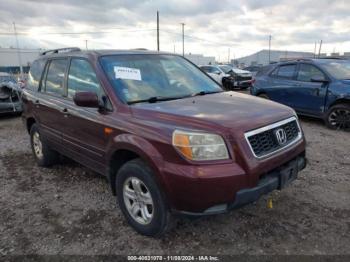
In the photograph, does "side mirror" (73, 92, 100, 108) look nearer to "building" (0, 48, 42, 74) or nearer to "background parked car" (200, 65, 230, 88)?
"background parked car" (200, 65, 230, 88)

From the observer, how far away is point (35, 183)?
14.3 feet

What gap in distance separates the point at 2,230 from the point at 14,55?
199 feet

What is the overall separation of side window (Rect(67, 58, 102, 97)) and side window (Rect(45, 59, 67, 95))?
0.79 ft

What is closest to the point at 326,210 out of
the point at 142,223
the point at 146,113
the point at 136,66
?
the point at 142,223

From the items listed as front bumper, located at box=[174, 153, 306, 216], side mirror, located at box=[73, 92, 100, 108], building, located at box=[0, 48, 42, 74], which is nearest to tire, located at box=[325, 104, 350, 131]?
front bumper, located at box=[174, 153, 306, 216]

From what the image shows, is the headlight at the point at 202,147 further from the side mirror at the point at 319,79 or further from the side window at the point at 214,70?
the side window at the point at 214,70

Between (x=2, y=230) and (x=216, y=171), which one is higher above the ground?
(x=216, y=171)

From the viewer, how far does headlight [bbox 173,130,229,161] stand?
7.80 feet

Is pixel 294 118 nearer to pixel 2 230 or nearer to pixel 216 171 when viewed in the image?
pixel 216 171

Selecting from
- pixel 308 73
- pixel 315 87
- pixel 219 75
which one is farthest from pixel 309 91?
pixel 219 75

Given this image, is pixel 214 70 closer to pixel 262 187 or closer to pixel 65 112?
pixel 65 112

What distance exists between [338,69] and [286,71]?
4.18ft

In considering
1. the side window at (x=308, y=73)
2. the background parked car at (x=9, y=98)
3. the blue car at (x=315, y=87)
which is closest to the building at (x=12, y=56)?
the background parked car at (x=9, y=98)

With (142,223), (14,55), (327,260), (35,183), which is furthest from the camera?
(14,55)
